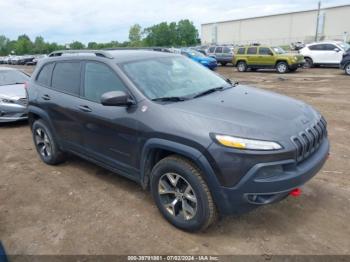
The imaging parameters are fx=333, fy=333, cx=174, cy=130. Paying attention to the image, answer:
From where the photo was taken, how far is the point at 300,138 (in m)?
3.02

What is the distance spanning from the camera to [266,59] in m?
20.4

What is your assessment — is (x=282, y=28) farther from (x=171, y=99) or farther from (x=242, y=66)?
(x=171, y=99)

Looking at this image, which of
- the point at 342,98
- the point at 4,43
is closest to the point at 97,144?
the point at 342,98

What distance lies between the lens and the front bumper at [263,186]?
2836mm

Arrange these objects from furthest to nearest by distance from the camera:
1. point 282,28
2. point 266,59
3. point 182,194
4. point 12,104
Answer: point 282,28
point 266,59
point 12,104
point 182,194

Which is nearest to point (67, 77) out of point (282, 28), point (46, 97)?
point (46, 97)

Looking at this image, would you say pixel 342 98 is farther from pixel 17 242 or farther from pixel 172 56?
pixel 17 242

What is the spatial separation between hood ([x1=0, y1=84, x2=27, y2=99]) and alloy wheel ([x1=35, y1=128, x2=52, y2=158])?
3056 millimetres

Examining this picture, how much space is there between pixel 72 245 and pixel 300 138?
240 cm

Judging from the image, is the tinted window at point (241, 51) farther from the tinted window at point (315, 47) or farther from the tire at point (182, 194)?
the tire at point (182, 194)

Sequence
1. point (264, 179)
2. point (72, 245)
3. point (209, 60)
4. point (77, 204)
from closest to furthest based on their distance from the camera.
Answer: point (264, 179) → point (72, 245) → point (77, 204) → point (209, 60)

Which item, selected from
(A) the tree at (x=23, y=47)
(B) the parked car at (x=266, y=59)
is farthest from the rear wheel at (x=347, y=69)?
(A) the tree at (x=23, y=47)

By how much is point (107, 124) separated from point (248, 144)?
173 centimetres

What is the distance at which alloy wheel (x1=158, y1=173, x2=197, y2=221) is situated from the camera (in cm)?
324
